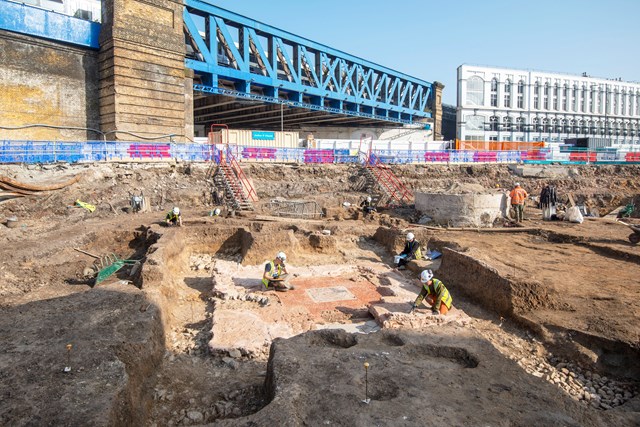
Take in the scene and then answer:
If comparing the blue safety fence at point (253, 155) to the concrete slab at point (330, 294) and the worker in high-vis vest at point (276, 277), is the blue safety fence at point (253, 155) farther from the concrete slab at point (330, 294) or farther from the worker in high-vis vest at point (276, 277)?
the concrete slab at point (330, 294)

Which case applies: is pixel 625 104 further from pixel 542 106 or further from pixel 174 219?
pixel 174 219

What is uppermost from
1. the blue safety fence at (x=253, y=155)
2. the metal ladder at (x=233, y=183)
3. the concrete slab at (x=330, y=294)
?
the blue safety fence at (x=253, y=155)

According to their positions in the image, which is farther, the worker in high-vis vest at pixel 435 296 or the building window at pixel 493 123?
the building window at pixel 493 123

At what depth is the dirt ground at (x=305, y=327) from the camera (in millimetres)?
4102

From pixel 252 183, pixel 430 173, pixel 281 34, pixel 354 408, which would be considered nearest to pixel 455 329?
pixel 354 408

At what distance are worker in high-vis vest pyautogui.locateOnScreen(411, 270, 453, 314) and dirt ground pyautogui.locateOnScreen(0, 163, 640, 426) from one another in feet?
0.83

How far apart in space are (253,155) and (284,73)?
47.1ft

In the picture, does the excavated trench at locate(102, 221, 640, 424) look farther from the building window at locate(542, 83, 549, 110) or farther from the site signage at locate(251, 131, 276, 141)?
the building window at locate(542, 83, 549, 110)

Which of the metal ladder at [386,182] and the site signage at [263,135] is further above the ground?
the site signage at [263,135]

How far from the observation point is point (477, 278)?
8812 mm

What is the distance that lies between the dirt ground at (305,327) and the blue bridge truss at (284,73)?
49.0 feet

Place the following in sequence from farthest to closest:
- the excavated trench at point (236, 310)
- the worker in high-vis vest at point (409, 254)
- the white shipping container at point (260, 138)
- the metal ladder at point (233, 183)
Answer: the white shipping container at point (260, 138)
the metal ladder at point (233, 183)
the worker in high-vis vest at point (409, 254)
the excavated trench at point (236, 310)

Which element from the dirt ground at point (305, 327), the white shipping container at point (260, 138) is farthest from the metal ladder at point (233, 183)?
the white shipping container at point (260, 138)

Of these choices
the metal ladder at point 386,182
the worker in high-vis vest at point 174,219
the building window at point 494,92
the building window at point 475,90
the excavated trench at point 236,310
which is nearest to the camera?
the excavated trench at point 236,310
